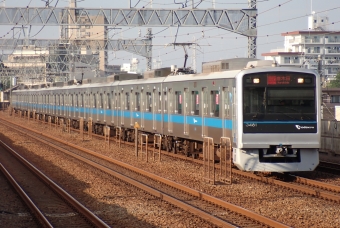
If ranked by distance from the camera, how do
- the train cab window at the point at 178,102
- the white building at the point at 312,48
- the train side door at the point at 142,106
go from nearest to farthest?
the train cab window at the point at 178,102
the train side door at the point at 142,106
the white building at the point at 312,48

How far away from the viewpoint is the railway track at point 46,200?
10656 mm

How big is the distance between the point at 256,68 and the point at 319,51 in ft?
270

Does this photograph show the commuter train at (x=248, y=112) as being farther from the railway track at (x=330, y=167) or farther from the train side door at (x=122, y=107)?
the train side door at (x=122, y=107)

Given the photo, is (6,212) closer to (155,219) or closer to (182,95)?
(155,219)

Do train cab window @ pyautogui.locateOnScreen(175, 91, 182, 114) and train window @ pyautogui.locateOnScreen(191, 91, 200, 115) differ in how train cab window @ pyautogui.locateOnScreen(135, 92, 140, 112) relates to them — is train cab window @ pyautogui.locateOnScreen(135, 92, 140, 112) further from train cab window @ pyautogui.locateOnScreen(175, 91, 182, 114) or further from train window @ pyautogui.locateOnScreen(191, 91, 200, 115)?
train window @ pyautogui.locateOnScreen(191, 91, 200, 115)

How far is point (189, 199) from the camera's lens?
12422 millimetres

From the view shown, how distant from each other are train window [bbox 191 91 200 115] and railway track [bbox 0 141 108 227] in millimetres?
4727

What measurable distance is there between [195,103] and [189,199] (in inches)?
252

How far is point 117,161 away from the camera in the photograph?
64.0 feet

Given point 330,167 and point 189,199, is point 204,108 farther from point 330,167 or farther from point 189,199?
point 189,199

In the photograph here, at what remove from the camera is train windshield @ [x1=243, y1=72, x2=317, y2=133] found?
14266mm

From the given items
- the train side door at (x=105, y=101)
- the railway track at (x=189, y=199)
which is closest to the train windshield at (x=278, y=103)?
the railway track at (x=189, y=199)

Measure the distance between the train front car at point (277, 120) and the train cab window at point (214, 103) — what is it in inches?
77.0

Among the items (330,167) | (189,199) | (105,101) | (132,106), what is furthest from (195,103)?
(105,101)
